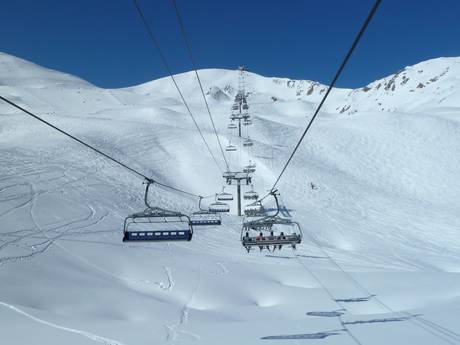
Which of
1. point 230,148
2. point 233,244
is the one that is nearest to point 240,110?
point 230,148

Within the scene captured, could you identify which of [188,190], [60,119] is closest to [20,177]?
[188,190]

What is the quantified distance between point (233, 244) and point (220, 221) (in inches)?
352

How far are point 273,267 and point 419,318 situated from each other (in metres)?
9.20

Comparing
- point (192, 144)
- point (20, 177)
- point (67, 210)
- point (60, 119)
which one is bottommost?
point (67, 210)

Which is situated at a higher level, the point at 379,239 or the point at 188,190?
the point at 188,190

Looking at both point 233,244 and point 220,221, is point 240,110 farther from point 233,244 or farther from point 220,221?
point 220,221

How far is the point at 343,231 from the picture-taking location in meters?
29.0

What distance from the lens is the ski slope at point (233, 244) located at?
11.4 metres

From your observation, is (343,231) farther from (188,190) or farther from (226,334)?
(226,334)

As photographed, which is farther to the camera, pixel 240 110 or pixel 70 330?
pixel 240 110

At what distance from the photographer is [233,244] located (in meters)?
23.7

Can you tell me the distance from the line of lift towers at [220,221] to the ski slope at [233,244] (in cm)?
125

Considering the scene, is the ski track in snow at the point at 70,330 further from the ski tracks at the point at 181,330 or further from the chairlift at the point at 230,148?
the chairlift at the point at 230,148

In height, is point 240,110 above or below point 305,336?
above
